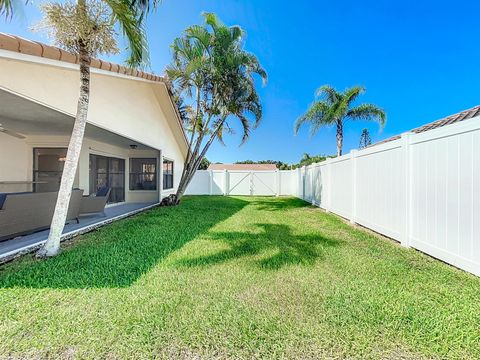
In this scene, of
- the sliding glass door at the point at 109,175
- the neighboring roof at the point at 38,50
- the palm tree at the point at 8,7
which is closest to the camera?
the neighboring roof at the point at 38,50

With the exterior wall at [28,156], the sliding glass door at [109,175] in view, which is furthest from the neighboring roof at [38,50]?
the sliding glass door at [109,175]

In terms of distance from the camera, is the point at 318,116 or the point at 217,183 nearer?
the point at 318,116

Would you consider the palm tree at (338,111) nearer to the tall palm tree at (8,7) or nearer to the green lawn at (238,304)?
the green lawn at (238,304)

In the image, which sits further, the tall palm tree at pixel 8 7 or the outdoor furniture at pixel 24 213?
the outdoor furniture at pixel 24 213

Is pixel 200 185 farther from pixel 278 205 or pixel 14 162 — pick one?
pixel 14 162

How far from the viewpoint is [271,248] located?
491cm

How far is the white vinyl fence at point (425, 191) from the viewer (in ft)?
11.4

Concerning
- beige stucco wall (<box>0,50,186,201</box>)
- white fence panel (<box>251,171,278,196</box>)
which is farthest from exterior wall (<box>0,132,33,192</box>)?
white fence panel (<box>251,171,278,196</box>)

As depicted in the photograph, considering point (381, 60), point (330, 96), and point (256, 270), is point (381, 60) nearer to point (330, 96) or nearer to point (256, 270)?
point (330, 96)

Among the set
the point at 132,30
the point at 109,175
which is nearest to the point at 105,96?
the point at 132,30

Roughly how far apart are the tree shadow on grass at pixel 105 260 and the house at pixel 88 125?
2.82m

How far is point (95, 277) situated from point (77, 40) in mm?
4060

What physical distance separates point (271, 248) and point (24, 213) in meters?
5.07

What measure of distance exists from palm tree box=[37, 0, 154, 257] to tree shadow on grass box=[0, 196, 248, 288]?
0.54 meters
